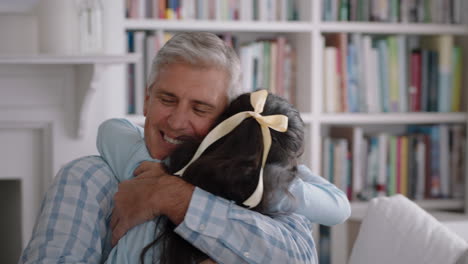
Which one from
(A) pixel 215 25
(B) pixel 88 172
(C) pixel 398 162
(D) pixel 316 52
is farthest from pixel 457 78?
(B) pixel 88 172

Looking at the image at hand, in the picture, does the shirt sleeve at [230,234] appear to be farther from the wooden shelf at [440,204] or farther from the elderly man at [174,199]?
the wooden shelf at [440,204]

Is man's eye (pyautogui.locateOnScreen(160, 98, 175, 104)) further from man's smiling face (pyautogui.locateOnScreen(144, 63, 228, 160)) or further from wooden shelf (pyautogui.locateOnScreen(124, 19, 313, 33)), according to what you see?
wooden shelf (pyautogui.locateOnScreen(124, 19, 313, 33))

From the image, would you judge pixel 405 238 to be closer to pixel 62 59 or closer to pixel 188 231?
pixel 188 231

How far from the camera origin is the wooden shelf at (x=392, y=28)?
278 cm

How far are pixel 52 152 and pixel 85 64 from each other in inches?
14.5

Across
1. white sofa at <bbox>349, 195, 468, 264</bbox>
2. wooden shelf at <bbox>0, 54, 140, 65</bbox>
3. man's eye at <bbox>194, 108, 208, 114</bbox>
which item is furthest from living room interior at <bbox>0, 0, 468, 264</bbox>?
man's eye at <bbox>194, 108, 208, 114</bbox>

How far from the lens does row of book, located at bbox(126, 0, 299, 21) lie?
2.68 m

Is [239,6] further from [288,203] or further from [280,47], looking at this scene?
[288,203]

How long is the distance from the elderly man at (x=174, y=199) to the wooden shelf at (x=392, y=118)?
144cm

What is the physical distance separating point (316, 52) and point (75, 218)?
174 cm

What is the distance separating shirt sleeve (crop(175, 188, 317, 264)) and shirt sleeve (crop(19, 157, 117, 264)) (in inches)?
6.9

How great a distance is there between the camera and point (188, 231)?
3.92 feet

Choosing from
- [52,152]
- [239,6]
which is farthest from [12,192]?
[239,6]

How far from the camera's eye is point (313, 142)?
2803mm
